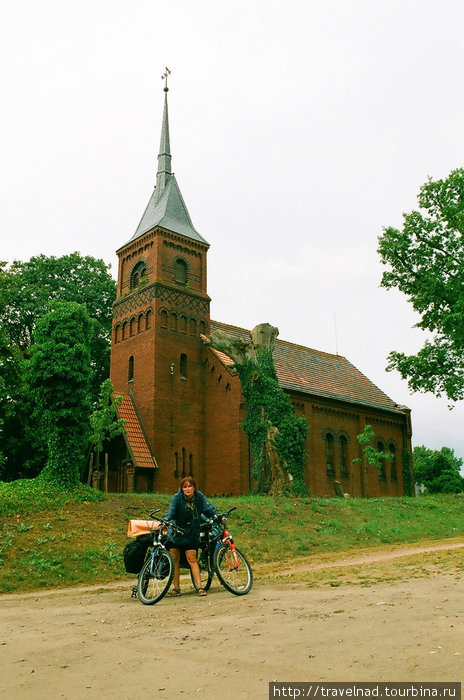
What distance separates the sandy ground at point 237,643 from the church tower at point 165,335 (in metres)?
24.3

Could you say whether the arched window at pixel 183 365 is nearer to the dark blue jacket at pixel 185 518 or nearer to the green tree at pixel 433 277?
the green tree at pixel 433 277

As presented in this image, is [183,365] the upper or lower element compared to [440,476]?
upper

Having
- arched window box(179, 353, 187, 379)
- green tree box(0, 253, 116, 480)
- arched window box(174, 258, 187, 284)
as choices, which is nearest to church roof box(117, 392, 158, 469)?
arched window box(179, 353, 187, 379)

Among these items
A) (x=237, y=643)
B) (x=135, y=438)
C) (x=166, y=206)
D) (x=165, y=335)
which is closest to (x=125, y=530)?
(x=237, y=643)

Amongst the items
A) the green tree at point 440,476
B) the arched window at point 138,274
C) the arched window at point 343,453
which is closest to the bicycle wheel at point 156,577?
the arched window at point 138,274

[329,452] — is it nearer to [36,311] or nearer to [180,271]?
[180,271]

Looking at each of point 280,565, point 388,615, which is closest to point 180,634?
point 388,615

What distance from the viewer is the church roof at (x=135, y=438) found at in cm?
3167

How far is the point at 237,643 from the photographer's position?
19.6 feet

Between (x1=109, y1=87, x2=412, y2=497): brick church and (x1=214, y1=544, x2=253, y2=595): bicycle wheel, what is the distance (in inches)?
882

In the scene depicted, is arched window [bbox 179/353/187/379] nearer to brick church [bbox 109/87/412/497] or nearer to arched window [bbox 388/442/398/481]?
brick church [bbox 109/87/412/497]

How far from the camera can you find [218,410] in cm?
3472

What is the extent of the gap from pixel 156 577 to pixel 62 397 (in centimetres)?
1190

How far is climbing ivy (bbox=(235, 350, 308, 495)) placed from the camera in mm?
26359
